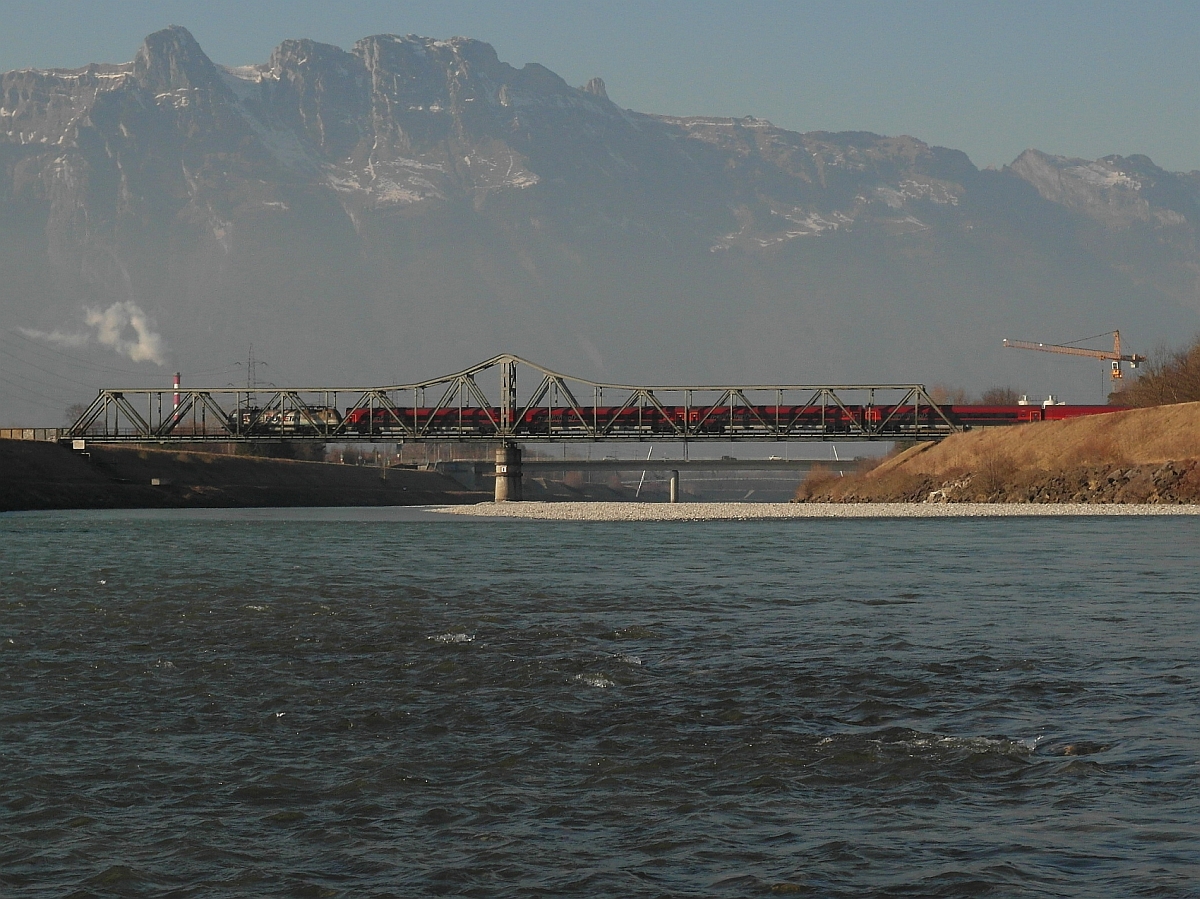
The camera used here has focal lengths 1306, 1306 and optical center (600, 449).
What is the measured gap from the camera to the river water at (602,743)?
11.2 meters

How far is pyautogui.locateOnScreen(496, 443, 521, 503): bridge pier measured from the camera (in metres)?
165

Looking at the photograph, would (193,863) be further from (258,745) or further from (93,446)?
(93,446)

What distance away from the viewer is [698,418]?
16625cm

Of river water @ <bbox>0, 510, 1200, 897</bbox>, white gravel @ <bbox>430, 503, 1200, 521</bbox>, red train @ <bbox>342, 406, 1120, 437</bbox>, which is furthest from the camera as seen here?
red train @ <bbox>342, 406, 1120, 437</bbox>

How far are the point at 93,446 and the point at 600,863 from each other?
16263 centimetres

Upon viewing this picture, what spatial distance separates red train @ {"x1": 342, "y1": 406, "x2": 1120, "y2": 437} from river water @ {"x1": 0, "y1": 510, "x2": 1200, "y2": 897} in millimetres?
121737

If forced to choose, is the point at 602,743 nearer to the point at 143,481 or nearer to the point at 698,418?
the point at 143,481

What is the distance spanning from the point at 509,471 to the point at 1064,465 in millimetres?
73568

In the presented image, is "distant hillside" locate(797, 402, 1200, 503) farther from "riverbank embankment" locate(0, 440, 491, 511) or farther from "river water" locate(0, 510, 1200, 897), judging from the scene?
"river water" locate(0, 510, 1200, 897)

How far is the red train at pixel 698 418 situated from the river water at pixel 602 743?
122m

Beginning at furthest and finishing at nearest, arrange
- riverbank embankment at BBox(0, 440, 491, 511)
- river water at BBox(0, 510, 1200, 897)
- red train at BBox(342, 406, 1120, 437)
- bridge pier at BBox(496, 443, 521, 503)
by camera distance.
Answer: bridge pier at BBox(496, 443, 521, 503) < red train at BBox(342, 406, 1120, 437) < riverbank embankment at BBox(0, 440, 491, 511) < river water at BBox(0, 510, 1200, 897)

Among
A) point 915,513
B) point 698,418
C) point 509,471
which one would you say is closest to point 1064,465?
point 915,513

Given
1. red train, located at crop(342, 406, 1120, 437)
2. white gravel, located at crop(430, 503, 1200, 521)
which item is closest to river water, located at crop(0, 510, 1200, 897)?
white gravel, located at crop(430, 503, 1200, 521)

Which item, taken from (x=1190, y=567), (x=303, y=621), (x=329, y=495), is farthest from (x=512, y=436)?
(x=303, y=621)
